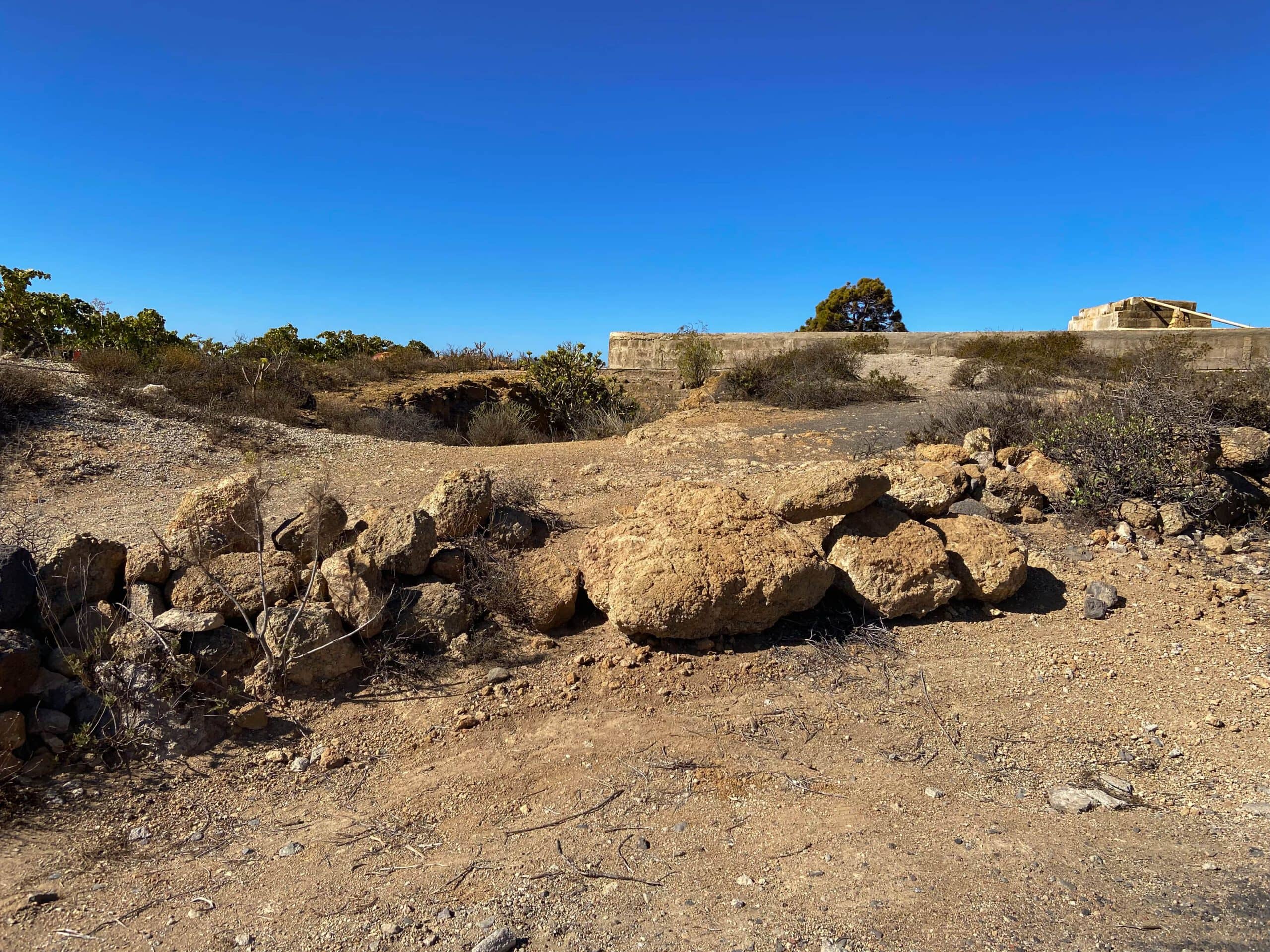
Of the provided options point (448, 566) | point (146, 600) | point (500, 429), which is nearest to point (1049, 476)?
point (448, 566)

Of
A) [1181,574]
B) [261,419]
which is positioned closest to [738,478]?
[1181,574]

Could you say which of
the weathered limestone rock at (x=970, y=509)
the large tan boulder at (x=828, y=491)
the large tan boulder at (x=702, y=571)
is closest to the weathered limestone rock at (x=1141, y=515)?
the weathered limestone rock at (x=970, y=509)

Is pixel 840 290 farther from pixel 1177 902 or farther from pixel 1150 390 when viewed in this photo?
pixel 1177 902

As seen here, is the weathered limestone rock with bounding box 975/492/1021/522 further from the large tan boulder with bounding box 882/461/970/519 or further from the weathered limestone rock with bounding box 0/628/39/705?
the weathered limestone rock with bounding box 0/628/39/705

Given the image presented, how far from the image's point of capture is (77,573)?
139 inches

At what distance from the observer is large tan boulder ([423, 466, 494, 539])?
4.41m

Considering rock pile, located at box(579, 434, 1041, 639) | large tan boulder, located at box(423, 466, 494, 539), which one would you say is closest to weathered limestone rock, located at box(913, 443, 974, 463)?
rock pile, located at box(579, 434, 1041, 639)

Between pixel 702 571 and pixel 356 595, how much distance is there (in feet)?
5.89

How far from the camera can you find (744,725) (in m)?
3.40

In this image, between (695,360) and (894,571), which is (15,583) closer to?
(894,571)

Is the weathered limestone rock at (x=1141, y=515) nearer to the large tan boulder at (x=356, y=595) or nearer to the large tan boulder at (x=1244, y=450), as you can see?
the large tan boulder at (x=1244, y=450)

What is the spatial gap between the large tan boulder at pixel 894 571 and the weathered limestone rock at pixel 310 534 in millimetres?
2905

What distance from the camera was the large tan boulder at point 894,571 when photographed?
413 cm

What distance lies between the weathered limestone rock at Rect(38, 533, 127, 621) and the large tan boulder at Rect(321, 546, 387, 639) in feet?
3.38
